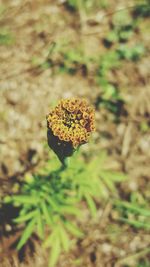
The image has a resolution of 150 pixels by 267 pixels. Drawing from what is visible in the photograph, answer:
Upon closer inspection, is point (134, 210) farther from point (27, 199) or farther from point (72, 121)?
point (72, 121)

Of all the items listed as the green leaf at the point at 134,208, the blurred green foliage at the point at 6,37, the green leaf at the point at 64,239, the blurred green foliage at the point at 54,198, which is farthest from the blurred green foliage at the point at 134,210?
the blurred green foliage at the point at 6,37

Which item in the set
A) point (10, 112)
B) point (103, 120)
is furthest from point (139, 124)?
point (10, 112)

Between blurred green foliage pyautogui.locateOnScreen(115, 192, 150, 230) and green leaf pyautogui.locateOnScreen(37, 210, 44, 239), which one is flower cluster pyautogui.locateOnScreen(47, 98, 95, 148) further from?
blurred green foliage pyautogui.locateOnScreen(115, 192, 150, 230)

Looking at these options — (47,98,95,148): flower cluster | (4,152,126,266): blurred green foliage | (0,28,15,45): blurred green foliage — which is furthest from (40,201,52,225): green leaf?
(0,28,15,45): blurred green foliage

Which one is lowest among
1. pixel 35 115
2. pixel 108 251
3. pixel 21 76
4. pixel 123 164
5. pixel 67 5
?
pixel 108 251

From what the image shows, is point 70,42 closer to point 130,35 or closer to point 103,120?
point 130,35

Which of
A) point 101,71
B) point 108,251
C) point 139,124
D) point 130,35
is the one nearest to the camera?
point 108,251

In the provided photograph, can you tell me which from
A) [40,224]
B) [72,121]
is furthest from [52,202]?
[72,121]
